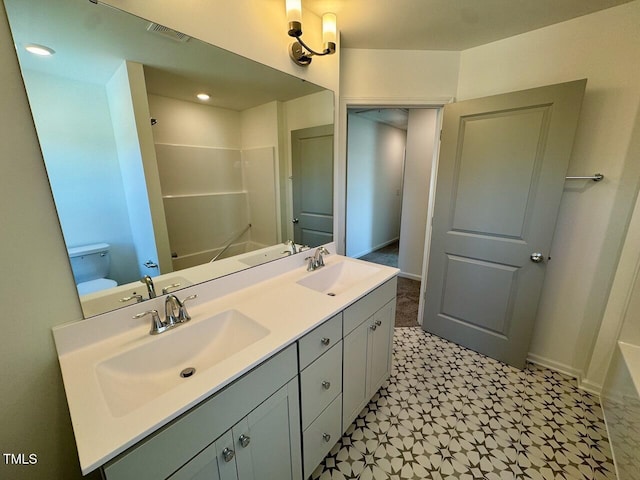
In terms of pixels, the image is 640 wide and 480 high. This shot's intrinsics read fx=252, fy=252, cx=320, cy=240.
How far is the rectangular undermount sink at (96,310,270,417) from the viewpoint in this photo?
805mm

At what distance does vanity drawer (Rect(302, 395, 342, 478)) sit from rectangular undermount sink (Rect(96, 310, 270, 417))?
514mm

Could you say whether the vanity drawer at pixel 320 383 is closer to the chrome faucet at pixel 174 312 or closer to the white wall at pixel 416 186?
the chrome faucet at pixel 174 312

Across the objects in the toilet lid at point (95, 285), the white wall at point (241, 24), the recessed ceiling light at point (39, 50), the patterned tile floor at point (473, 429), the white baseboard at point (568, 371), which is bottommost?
the patterned tile floor at point (473, 429)

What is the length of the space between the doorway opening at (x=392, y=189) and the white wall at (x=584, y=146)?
2.38 ft

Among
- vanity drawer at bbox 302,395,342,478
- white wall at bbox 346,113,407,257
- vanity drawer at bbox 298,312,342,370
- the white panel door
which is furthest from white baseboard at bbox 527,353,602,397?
white wall at bbox 346,113,407,257

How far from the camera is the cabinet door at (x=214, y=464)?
0.70 m

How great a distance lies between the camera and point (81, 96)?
89cm

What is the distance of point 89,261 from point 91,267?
23mm

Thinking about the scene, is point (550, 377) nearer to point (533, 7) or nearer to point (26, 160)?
point (533, 7)

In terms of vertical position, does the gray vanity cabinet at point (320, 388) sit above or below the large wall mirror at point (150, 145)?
below

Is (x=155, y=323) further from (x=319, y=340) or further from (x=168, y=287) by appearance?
(x=319, y=340)

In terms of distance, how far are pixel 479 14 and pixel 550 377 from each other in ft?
8.32

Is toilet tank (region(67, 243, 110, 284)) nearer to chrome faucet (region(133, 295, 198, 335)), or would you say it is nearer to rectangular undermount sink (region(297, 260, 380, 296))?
chrome faucet (region(133, 295, 198, 335))

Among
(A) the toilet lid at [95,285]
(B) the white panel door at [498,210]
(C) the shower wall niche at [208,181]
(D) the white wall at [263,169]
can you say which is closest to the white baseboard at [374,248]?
(B) the white panel door at [498,210]
